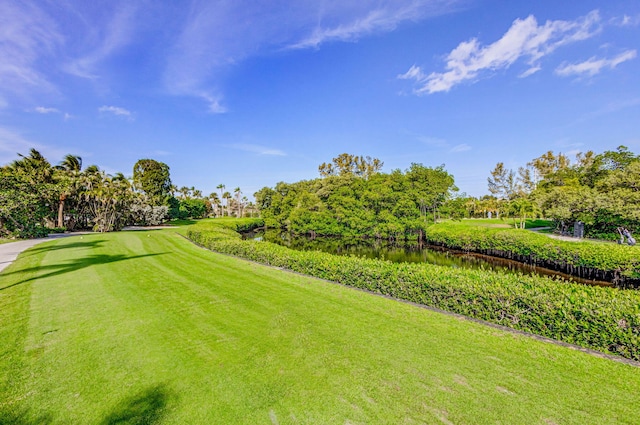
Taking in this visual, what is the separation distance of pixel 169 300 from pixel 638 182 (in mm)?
32944

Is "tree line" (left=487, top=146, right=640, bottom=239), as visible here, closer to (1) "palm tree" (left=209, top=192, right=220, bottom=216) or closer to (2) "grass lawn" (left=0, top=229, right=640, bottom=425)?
(2) "grass lawn" (left=0, top=229, right=640, bottom=425)

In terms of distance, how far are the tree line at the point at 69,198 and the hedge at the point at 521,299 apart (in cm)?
2392

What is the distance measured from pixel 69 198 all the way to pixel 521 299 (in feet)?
122

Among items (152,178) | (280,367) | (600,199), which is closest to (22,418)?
(280,367)

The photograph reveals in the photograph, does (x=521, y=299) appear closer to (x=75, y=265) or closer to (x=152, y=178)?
(x=75, y=265)

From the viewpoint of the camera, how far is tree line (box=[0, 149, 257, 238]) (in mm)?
19578

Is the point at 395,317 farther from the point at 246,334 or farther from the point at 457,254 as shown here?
the point at 457,254

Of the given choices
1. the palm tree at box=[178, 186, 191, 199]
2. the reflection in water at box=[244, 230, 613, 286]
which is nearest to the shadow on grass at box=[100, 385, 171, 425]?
the reflection in water at box=[244, 230, 613, 286]

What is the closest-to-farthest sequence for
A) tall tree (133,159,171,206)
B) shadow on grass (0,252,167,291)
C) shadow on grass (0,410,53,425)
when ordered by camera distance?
shadow on grass (0,410,53,425) < shadow on grass (0,252,167,291) < tall tree (133,159,171,206)

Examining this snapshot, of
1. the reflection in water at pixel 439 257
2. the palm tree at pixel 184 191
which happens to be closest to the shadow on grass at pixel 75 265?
the reflection in water at pixel 439 257

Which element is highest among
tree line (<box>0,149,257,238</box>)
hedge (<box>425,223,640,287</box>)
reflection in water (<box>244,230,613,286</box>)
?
tree line (<box>0,149,257,238</box>)

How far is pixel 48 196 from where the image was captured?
23.5 metres

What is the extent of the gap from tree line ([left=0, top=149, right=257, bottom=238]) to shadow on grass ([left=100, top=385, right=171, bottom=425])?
2261 cm

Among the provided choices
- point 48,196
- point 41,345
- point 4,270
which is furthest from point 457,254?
point 48,196
